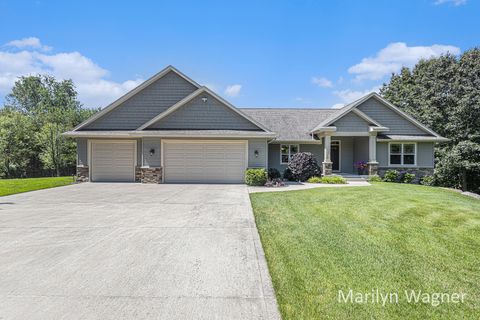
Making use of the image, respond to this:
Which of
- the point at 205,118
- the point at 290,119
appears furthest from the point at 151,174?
the point at 290,119

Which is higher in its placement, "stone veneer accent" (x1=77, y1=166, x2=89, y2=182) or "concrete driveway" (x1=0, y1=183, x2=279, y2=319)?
"stone veneer accent" (x1=77, y1=166, x2=89, y2=182)

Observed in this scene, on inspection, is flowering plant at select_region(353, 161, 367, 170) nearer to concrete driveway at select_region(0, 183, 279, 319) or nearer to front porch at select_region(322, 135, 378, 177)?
front porch at select_region(322, 135, 378, 177)

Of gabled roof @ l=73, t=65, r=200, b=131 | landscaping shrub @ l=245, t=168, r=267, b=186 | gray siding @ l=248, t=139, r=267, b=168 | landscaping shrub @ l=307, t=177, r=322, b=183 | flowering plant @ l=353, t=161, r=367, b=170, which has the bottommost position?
landscaping shrub @ l=307, t=177, r=322, b=183

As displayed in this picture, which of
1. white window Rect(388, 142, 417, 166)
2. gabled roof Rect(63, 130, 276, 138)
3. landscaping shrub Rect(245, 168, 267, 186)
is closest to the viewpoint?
landscaping shrub Rect(245, 168, 267, 186)

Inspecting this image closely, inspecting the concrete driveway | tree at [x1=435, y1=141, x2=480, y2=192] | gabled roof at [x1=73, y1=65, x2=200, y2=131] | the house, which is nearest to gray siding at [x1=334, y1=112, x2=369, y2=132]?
the house

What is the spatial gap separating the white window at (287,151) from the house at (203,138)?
7 cm

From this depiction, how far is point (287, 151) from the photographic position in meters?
19.8

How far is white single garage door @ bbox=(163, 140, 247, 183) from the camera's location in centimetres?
1603

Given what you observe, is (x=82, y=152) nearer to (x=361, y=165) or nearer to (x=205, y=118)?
(x=205, y=118)

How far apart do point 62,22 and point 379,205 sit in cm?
1655

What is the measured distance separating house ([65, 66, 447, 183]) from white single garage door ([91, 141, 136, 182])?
55mm

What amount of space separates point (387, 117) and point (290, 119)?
6.84 m

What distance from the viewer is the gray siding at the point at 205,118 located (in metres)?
16.2

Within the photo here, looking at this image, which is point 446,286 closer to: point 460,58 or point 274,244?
point 274,244
